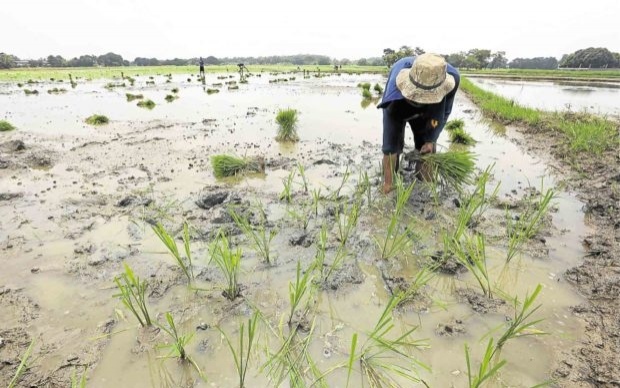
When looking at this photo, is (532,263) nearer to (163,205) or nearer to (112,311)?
(112,311)

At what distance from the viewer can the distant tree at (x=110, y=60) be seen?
8156cm

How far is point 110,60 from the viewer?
8412 centimetres

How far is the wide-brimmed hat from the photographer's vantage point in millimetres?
2654

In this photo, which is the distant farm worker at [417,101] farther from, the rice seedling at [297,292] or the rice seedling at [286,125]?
the rice seedling at [286,125]

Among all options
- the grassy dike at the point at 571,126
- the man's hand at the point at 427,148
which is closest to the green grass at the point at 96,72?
→ the grassy dike at the point at 571,126

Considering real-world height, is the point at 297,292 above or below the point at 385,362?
above

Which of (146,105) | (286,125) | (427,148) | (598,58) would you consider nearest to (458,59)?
(598,58)

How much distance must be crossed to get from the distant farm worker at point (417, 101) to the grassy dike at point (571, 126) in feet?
10.2

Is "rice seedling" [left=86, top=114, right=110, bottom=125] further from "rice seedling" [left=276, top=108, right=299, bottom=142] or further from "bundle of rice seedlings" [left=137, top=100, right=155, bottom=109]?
"rice seedling" [left=276, top=108, right=299, bottom=142]

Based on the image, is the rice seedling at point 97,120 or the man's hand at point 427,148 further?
the rice seedling at point 97,120

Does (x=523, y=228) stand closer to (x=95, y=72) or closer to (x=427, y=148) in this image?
(x=427, y=148)

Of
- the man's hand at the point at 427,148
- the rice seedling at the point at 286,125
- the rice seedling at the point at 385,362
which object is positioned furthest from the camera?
the rice seedling at the point at 286,125

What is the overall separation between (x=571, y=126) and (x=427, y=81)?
5002 millimetres

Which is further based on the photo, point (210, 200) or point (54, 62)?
point (54, 62)
